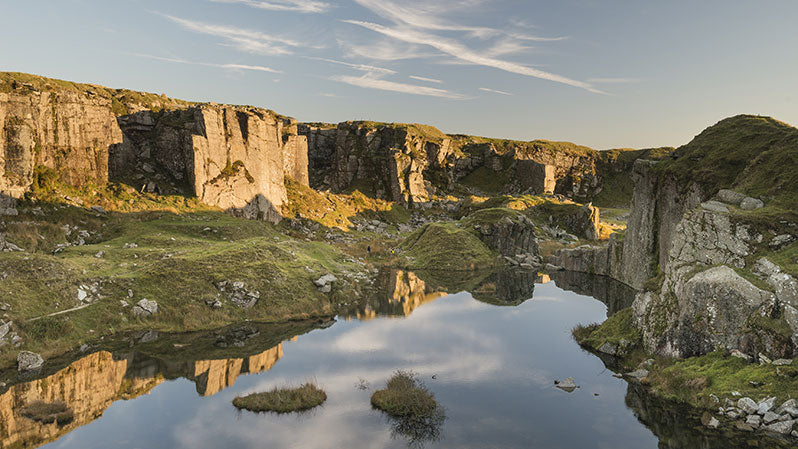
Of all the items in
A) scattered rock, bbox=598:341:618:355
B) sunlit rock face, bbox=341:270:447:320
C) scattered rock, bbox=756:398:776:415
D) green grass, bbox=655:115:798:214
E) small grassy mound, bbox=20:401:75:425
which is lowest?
sunlit rock face, bbox=341:270:447:320

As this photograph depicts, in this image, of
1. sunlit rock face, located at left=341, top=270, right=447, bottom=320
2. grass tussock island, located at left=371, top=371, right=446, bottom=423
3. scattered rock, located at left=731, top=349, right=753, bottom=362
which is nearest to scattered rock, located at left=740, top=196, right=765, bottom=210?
scattered rock, located at left=731, top=349, right=753, bottom=362

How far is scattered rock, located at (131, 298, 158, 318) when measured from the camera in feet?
111

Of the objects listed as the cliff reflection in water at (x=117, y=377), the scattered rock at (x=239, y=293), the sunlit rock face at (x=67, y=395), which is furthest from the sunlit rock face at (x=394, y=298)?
the sunlit rock face at (x=67, y=395)

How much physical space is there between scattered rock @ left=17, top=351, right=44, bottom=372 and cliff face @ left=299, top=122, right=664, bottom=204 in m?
108

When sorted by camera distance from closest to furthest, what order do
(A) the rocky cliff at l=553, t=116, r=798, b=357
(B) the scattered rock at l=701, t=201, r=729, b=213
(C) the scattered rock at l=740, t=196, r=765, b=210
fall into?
(A) the rocky cliff at l=553, t=116, r=798, b=357 → (B) the scattered rock at l=701, t=201, r=729, b=213 → (C) the scattered rock at l=740, t=196, r=765, b=210

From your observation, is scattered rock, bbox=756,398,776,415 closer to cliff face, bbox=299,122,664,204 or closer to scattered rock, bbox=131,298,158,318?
scattered rock, bbox=131,298,158,318

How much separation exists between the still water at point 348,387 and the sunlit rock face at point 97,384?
3.1 inches

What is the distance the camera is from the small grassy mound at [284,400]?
22828mm

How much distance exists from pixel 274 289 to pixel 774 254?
37.5 m

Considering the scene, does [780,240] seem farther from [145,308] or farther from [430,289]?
[145,308]

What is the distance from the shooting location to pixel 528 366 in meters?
29.6

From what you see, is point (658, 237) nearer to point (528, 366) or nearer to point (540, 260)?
point (528, 366)

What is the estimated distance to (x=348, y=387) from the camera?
25688 mm

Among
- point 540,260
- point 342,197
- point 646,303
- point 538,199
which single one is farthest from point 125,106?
point 538,199
